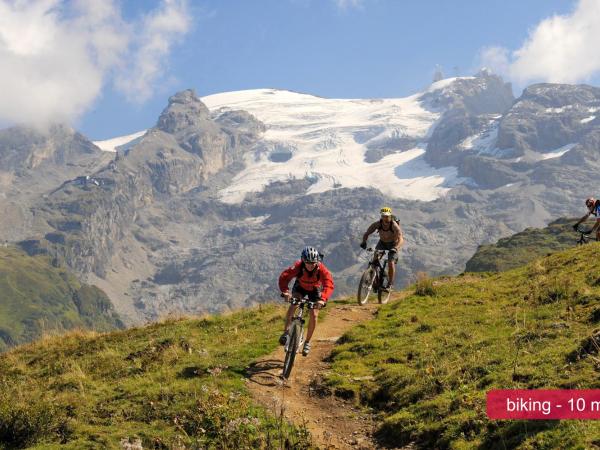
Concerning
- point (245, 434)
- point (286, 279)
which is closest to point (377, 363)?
point (286, 279)

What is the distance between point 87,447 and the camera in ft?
41.3

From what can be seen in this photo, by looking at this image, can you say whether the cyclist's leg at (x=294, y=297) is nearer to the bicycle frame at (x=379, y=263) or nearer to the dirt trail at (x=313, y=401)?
the dirt trail at (x=313, y=401)

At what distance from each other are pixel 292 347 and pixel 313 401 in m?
1.86

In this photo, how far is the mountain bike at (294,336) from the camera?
16781 millimetres

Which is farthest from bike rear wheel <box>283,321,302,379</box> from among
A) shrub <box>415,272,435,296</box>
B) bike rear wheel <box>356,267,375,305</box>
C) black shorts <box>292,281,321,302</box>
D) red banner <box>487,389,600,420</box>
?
shrub <box>415,272,435,296</box>

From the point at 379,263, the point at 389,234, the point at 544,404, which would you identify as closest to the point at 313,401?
the point at 544,404

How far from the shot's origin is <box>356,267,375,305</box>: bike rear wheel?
26.6 m

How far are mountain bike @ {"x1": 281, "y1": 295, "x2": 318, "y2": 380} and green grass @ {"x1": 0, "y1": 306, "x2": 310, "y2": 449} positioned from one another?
1.26 m

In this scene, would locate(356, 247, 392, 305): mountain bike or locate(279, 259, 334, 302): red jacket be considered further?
locate(356, 247, 392, 305): mountain bike

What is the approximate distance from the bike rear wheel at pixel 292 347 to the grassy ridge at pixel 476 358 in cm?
112

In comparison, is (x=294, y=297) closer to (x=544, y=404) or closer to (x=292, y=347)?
(x=292, y=347)

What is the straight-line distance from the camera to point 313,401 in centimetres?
1546

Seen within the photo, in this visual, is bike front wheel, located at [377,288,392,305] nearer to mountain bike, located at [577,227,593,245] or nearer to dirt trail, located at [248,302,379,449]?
dirt trail, located at [248,302,379,449]

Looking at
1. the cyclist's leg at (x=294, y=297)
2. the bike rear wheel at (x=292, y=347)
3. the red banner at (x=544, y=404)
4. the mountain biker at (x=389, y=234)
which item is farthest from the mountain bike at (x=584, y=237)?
the red banner at (x=544, y=404)
